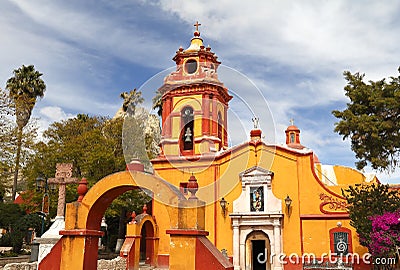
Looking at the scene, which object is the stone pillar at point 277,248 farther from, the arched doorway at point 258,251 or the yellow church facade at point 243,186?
the arched doorway at point 258,251

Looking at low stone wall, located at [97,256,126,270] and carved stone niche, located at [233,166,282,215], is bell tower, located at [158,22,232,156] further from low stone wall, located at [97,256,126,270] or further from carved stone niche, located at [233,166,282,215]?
low stone wall, located at [97,256,126,270]

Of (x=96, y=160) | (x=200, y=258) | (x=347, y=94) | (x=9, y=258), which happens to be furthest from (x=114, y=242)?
(x=200, y=258)

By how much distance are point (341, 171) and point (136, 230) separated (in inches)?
475

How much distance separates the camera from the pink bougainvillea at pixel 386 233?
12711 millimetres

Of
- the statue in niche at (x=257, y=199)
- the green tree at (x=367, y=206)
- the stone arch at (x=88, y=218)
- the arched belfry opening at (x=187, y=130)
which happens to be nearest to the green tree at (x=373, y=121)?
the green tree at (x=367, y=206)

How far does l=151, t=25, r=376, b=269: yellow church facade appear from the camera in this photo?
1652cm

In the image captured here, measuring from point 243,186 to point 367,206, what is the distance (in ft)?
18.4

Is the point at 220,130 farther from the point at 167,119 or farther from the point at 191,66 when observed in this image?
the point at 191,66

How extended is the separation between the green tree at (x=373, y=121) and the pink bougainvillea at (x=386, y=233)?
3141mm

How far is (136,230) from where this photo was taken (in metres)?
17.8

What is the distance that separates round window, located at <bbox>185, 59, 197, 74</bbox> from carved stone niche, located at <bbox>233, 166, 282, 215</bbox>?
6165 millimetres

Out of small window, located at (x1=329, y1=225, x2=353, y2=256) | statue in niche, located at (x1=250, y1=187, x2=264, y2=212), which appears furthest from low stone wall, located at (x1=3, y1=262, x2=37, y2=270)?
small window, located at (x1=329, y1=225, x2=353, y2=256)

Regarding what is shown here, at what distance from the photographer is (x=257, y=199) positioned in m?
17.7

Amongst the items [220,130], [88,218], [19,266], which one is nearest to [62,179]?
[19,266]
